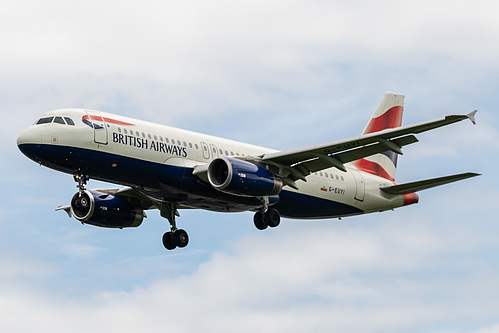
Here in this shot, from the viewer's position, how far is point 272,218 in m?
45.0

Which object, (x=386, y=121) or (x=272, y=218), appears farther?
(x=386, y=121)

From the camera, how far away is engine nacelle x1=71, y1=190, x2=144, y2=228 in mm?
46966

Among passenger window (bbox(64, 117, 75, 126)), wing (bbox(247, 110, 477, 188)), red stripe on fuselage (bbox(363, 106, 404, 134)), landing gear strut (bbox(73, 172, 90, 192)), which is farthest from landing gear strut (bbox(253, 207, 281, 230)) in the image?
red stripe on fuselage (bbox(363, 106, 404, 134))

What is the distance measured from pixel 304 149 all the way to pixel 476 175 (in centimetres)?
780

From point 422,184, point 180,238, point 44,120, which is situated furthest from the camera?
point 180,238

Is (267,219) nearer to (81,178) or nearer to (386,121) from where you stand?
(81,178)

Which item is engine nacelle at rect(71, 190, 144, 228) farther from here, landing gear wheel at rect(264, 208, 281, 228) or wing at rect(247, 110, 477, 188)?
wing at rect(247, 110, 477, 188)

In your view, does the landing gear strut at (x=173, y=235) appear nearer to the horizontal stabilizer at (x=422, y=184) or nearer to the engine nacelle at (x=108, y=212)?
the engine nacelle at (x=108, y=212)

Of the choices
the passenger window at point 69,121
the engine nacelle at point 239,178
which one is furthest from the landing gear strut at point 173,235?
the passenger window at point 69,121

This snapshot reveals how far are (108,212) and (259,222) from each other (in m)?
8.04

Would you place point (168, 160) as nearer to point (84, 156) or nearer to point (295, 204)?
point (84, 156)

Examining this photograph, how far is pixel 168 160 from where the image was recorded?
41.8 meters

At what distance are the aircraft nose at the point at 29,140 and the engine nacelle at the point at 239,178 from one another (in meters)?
7.50

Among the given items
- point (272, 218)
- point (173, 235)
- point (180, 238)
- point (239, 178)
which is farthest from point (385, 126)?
point (239, 178)
